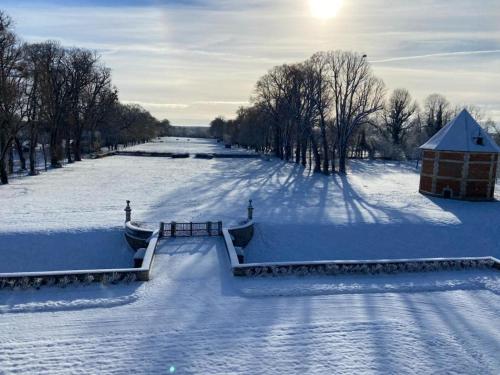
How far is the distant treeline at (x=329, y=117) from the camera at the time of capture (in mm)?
45719

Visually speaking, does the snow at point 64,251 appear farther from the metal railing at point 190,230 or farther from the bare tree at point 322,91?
the bare tree at point 322,91

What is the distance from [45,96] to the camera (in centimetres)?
4281

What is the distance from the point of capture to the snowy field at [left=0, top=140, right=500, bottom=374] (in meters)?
9.34

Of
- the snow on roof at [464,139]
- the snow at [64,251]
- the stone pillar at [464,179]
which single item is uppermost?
the snow on roof at [464,139]

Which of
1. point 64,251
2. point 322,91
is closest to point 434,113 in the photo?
point 322,91

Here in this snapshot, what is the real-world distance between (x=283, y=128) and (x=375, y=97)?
1878cm

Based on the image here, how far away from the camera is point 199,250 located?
16.6 meters

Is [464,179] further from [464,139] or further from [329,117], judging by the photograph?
[329,117]

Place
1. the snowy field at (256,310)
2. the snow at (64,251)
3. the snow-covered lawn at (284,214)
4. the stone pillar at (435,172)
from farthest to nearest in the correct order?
the stone pillar at (435,172), the snow-covered lawn at (284,214), the snow at (64,251), the snowy field at (256,310)

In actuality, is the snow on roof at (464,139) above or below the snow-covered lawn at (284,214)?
above

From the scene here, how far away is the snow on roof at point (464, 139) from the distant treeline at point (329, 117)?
1171 centimetres

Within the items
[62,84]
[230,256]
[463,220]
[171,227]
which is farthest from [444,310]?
[62,84]

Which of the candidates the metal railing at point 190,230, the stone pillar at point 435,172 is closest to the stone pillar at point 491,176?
the stone pillar at point 435,172

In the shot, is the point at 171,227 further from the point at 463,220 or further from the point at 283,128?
the point at 283,128
